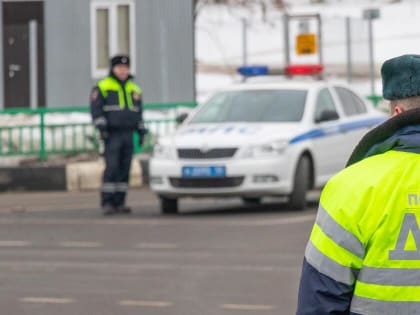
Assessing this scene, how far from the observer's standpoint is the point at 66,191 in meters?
21.1

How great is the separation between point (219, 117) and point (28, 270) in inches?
238

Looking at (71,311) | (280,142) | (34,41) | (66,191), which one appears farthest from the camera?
(34,41)

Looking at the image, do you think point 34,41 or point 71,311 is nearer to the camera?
point 71,311

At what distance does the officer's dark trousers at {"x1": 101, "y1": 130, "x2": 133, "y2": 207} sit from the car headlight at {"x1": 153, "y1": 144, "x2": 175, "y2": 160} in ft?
1.82

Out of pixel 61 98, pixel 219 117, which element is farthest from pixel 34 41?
pixel 219 117

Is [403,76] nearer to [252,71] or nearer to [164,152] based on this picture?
[164,152]

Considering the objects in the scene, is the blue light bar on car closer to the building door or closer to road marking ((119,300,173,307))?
road marking ((119,300,173,307))

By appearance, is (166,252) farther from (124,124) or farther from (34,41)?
(34,41)

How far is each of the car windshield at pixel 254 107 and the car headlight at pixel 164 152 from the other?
863 mm

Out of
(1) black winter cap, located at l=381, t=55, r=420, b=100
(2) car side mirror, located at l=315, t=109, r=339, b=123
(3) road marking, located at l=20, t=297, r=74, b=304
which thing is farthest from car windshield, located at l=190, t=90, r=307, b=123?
(1) black winter cap, located at l=381, t=55, r=420, b=100

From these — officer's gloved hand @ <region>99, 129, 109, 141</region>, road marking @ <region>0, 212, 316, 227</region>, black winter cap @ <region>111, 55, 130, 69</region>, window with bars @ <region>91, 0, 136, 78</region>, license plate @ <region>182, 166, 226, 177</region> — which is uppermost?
window with bars @ <region>91, 0, 136, 78</region>

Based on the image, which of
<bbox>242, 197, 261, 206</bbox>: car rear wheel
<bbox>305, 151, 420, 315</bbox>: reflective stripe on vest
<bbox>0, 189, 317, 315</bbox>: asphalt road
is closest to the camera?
<bbox>305, 151, 420, 315</bbox>: reflective stripe on vest

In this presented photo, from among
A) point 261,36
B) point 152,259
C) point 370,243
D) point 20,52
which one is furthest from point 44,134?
point 261,36

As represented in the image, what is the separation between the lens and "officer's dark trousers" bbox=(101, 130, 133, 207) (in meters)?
16.9
